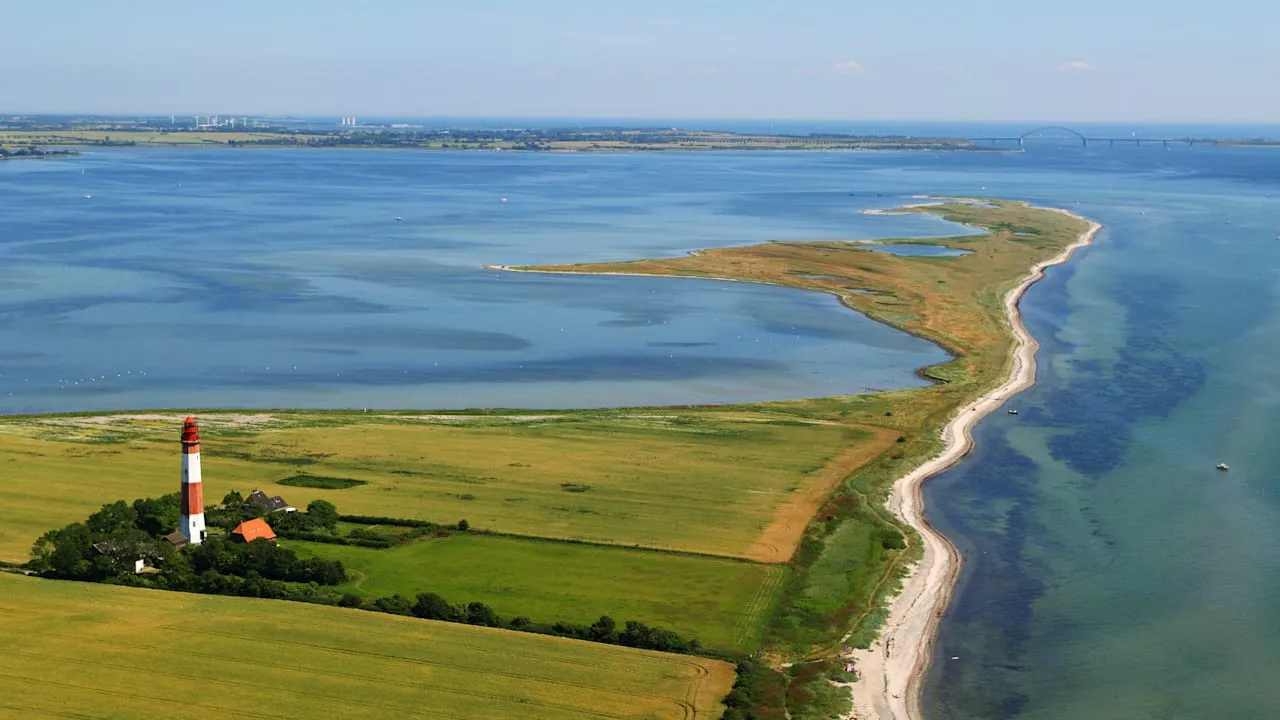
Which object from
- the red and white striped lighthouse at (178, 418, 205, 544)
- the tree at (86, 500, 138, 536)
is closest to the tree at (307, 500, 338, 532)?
the red and white striped lighthouse at (178, 418, 205, 544)

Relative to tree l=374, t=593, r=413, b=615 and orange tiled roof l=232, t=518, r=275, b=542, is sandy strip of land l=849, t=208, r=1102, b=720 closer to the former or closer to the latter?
tree l=374, t=593, r=413, b=615

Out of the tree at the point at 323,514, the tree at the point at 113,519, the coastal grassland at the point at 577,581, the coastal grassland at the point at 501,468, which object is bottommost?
the coastal grassland at the point at 577,581

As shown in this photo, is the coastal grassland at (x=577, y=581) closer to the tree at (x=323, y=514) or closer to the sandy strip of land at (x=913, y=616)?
the tree at (x=323, y=514)

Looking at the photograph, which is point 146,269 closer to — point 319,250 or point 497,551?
point 319,250

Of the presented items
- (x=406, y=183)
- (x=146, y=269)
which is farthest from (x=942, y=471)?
(x=406, y=183)

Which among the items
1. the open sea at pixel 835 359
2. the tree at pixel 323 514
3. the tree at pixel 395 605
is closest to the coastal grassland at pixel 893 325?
the open sea at pixel 835 359

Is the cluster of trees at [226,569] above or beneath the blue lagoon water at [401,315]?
beneath

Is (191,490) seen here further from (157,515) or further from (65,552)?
(65,552)
